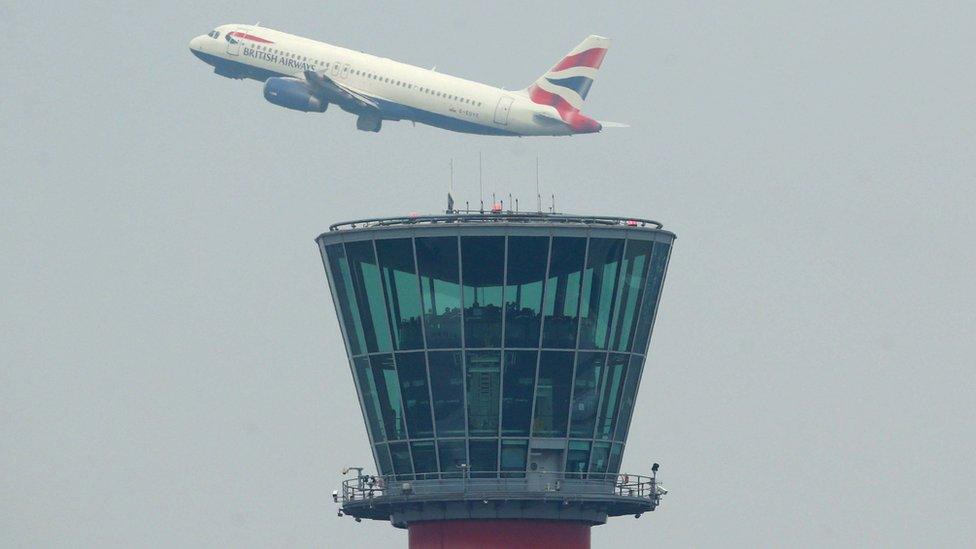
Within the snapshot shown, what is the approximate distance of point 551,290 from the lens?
211ft

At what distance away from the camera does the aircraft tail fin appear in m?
160

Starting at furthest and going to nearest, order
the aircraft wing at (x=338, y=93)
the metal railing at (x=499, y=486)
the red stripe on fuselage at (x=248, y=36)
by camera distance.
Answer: the red stripe on fuselage at (x=248, y=36) < the aircraft wing at (x=338, y=93) < the metal railing at (x=499, y=486)

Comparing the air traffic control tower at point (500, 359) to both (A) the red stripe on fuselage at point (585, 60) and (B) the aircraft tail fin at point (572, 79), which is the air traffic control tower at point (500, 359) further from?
(A) the red stripe on fuselage at point (585, 60)

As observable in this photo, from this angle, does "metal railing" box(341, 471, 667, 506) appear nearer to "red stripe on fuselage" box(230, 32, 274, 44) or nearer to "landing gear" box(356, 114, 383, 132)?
"landing gear" box(356, 114, 383, 132)

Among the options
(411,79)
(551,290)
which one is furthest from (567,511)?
(411,79)

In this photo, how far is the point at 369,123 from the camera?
151625 mm

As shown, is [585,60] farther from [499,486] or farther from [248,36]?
[499,486]

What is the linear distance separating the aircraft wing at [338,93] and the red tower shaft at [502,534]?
90369 millimetres

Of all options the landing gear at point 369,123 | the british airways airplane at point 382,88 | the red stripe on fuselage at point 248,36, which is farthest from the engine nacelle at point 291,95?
the red stripe on fuselage at point 248,36

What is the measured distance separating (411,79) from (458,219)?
9170cm

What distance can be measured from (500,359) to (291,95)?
292 feet

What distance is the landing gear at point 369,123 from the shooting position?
151 metres

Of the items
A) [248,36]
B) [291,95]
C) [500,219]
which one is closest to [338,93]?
[291,95]

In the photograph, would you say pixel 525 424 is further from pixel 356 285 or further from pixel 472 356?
pixel 356 285
